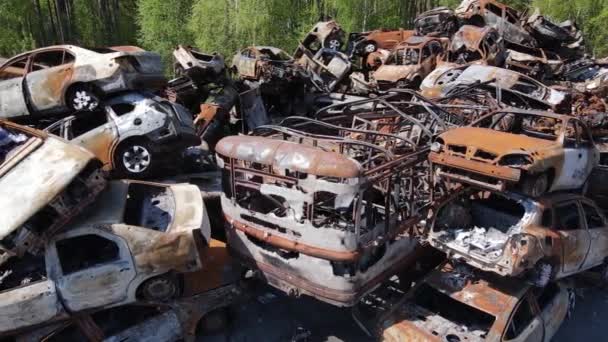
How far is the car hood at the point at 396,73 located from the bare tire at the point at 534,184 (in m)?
8.21

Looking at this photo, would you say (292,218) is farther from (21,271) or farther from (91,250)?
(21,271)

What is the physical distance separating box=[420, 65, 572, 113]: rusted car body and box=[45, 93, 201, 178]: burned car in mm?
5452

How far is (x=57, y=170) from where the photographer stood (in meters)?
4.89

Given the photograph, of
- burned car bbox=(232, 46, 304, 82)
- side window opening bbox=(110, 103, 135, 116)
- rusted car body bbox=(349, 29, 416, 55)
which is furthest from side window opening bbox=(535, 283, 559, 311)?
rusted car body bbox=(349, 29, 416, 55)

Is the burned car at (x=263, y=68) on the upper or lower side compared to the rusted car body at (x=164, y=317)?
upper

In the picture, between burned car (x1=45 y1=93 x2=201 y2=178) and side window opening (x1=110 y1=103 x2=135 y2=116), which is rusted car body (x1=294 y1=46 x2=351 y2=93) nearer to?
burned car (x1=45 y1=93 x2=201 y2=178)

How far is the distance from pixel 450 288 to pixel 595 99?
24.4 feet

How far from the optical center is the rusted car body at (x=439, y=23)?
16297mm

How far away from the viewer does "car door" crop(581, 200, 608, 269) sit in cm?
571

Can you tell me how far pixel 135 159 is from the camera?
7.27 m

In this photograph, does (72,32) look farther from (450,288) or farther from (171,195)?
(450,288)

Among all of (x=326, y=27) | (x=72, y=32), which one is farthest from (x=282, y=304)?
(x=72, y=32)

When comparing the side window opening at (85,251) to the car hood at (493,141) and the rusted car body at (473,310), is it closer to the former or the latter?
the rusted car body at (473,310)

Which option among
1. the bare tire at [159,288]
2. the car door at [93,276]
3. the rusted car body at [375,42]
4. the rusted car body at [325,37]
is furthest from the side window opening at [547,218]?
the rusted car body at [375,42]
